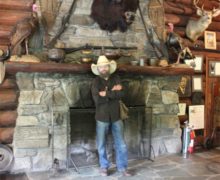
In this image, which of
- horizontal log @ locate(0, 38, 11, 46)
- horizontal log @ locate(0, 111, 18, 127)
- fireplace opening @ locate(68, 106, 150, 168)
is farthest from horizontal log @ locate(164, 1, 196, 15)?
horizontal log @ locate(0, 111, 18, 127)

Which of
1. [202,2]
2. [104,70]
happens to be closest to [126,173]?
[104,70]

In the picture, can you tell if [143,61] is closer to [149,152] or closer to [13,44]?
[149,152]

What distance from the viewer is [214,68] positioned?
17.0 ft

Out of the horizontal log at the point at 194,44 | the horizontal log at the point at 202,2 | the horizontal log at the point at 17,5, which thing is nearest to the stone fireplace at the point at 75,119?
the horizontal log at the point at 194,44

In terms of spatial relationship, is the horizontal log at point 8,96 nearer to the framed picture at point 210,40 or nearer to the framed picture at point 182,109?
the framed picture at point 182,109

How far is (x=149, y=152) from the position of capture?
440 cm

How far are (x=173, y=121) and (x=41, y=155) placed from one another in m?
2.13

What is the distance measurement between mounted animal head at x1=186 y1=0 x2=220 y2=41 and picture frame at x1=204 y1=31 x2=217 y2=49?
0.89 feet

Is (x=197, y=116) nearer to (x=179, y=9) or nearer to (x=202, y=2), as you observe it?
(x=179, y=9)

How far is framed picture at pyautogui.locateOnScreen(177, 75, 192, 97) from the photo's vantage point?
16.0 feet

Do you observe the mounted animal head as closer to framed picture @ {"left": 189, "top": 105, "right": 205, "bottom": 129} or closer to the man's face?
framed picture @ {"left": 189, "top": 105, "right": 205, "bottom": 129}

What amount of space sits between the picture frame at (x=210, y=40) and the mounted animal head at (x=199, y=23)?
270mm

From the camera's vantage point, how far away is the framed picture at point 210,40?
5094mm

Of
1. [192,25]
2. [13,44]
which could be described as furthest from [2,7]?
[192,25]
